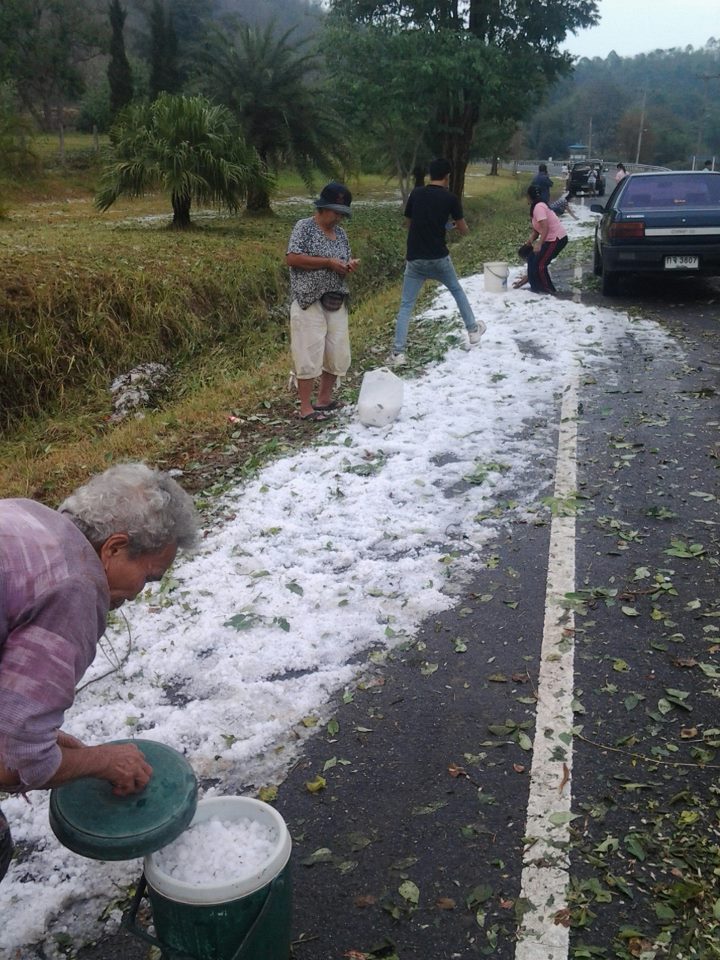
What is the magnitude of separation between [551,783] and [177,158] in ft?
52.8

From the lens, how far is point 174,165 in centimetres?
1652

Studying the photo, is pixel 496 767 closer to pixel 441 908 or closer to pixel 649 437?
pixel 441 908

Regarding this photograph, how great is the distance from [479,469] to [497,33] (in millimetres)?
24784

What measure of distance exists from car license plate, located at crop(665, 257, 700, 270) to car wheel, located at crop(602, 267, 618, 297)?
2.68 ft

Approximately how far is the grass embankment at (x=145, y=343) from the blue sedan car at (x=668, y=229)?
330 centimetres

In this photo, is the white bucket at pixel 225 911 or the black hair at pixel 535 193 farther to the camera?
the black hair at pixel 535 193

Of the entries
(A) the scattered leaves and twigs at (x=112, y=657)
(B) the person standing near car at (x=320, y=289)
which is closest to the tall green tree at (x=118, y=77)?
(B) the person standing near car at (x=320, y=289)

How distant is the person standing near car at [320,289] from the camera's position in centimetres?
653

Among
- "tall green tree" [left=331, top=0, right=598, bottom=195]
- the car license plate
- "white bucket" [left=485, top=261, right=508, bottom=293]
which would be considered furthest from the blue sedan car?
"tall green tree" [left=331, top=0, right=598, bottom=195]

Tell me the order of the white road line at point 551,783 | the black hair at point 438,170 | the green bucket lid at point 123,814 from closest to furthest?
the green bucket lid at point 123,814 < the white road line at point 551,783 < the black hair at point 438,170

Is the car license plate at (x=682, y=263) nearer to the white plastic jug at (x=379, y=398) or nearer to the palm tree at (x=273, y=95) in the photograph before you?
the white plastic jug at (x=379, y=398)

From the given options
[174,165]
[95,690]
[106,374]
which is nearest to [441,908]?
[95,690]

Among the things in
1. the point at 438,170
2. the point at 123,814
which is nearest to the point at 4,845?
the point at 123,814

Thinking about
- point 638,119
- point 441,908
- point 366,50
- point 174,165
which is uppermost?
point 638,119
